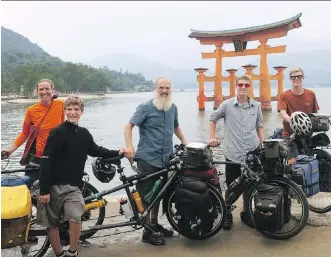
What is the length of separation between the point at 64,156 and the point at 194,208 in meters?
1.15

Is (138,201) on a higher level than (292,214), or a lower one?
higher

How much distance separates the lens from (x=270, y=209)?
11.1 ft

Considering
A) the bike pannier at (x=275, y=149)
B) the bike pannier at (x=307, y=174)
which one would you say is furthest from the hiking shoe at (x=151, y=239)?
the bike pannier at (x=307, y=174)

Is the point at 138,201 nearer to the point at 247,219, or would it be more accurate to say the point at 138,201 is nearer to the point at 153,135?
the point at 153,135

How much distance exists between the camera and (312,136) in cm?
435

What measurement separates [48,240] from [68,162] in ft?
2.42

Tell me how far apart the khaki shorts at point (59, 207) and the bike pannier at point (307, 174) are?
2.04 metres

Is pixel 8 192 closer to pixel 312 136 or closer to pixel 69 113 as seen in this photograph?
pixel 69 113

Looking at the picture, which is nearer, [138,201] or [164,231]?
[138,201]

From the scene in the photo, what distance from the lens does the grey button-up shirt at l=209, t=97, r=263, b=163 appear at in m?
3.92

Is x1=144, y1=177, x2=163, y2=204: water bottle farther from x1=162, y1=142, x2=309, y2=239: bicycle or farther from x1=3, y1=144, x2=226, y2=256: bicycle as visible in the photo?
x1=162, y1=142, x2=309, y2=239: bicycle

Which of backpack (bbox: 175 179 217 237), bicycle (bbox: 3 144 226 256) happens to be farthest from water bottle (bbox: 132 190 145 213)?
backpack (bbox: 175 179 217 237)

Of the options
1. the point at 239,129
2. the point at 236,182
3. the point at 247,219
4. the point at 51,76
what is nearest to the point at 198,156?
the point at 236,182

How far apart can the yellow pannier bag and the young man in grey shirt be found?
1.75 metres
